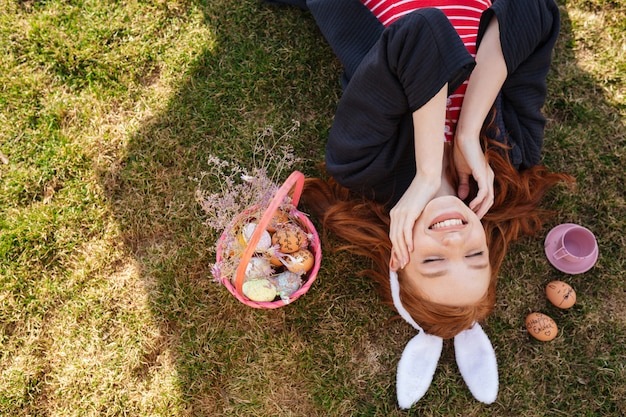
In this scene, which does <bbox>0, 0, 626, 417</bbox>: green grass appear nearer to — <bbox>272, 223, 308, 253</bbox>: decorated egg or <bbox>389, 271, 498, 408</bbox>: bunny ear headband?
<bbox>389, 271, 498, 408</bbox>: bunny ear headband

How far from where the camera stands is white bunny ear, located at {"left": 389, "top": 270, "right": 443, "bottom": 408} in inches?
106

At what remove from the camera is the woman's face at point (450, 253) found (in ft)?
7.16

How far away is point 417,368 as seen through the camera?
270 cm

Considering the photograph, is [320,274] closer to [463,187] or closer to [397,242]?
[397,242]

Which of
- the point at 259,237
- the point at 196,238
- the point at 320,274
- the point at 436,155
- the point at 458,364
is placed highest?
the point at 259,237

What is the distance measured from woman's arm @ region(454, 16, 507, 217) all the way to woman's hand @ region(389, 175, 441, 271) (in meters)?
0.21

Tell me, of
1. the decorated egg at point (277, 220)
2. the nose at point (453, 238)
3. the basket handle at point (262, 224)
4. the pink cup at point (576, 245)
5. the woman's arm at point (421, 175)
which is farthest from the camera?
the pink cup at point (576, 245)

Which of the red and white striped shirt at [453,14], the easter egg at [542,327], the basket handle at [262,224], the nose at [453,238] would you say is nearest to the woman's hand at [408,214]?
the nose at [453,238]

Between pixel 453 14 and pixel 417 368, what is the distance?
1.80 m

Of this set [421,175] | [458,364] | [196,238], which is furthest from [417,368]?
[196,238]

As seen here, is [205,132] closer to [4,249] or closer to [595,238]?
[4,249]

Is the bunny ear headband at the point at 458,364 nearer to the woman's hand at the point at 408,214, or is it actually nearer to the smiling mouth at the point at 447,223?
the woman's hand at the point at 408,214

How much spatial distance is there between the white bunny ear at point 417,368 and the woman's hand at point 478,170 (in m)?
0.77

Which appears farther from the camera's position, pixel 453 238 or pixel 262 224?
pixel 453 238
